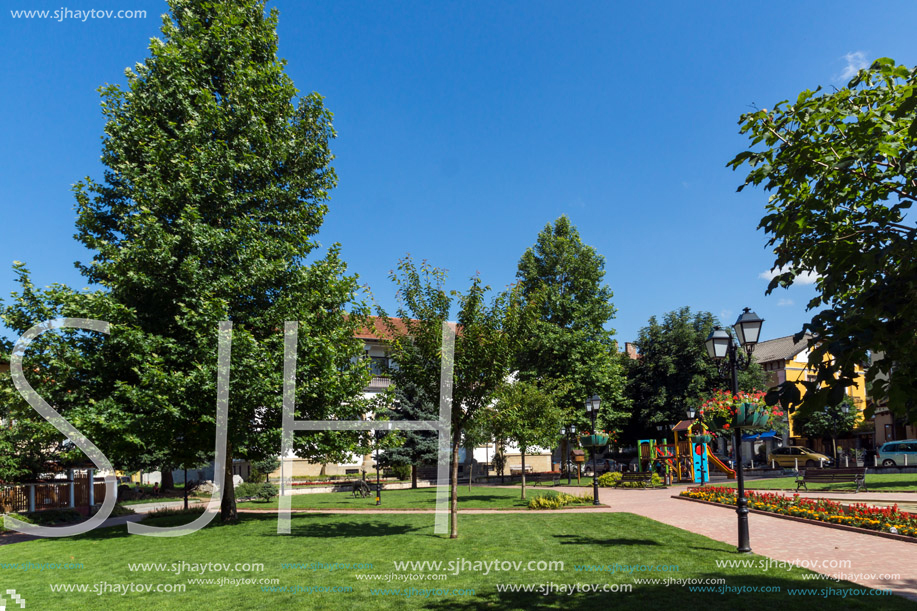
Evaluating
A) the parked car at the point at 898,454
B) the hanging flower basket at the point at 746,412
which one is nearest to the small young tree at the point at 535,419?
the hanging flower basket at the point at 746,412

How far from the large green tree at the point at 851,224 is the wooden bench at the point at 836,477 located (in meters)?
21.7

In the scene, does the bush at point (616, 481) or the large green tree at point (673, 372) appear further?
the large green tree at point (673, 372)

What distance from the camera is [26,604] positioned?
350 inches

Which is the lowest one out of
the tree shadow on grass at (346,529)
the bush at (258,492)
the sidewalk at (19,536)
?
the bush at (258,492)

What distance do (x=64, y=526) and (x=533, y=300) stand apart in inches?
730

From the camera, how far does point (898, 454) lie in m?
37.9

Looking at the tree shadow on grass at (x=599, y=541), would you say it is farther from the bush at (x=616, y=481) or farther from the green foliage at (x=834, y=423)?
the green foliage at (x=834, y=423)

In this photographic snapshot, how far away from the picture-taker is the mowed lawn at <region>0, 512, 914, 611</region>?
7.96 metres

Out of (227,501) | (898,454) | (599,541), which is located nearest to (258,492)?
(227,501)

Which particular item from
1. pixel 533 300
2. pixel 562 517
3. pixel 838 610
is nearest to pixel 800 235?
pixel 838 610

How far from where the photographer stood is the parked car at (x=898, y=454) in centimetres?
3731

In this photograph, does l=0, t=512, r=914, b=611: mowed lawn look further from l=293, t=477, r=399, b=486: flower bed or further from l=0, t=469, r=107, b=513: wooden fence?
l=293, t=477, r=399, b=486: flower bed

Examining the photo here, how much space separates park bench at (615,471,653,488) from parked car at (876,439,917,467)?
60.7 feet

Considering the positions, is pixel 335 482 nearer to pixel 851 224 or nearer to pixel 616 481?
pixel 616 481
